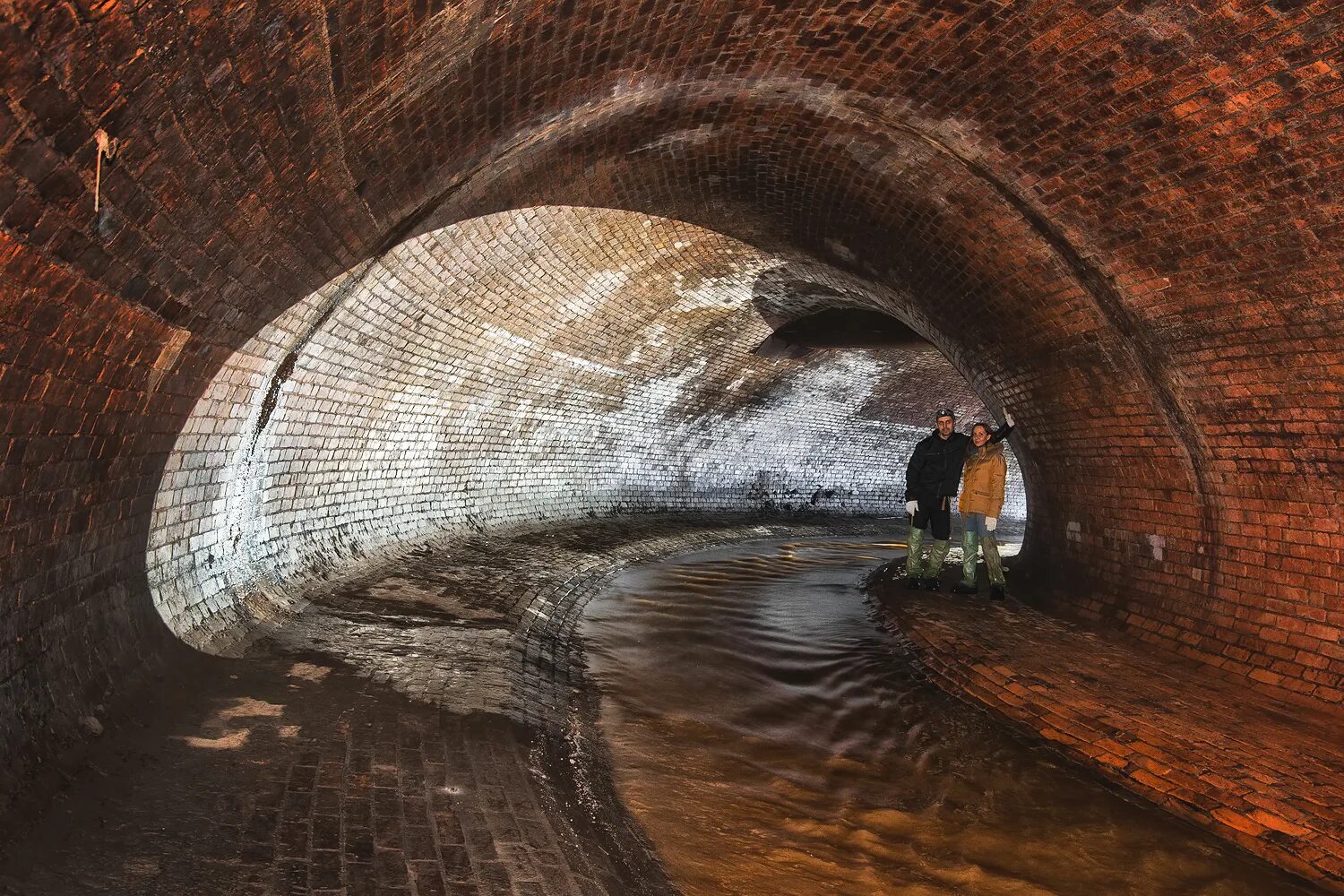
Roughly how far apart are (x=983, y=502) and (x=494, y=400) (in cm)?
543

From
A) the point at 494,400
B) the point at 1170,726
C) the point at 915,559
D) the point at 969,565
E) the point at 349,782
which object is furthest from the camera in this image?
the point at 494,400

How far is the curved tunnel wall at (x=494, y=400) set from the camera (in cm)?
661

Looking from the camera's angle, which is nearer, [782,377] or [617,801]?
[617,801]

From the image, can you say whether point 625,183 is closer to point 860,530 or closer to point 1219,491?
point 1219,491

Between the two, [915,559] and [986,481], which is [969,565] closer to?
[915,559]

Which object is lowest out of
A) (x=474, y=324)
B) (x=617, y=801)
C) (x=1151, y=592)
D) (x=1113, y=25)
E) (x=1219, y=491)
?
(x=617, y=801)

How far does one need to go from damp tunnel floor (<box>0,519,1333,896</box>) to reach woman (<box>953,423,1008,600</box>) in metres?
2.65

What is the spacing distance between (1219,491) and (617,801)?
215 inches

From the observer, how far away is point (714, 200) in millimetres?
9867

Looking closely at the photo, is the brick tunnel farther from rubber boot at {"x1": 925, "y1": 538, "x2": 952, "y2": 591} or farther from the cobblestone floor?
rubber boot at {"x1": 925, "y1": 538, "x2": 952, "y2": 591}

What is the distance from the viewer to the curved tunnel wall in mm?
6605

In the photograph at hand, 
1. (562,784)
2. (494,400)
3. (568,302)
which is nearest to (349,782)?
(562,784)

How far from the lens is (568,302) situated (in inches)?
426

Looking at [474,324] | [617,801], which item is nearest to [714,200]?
[474,324]
